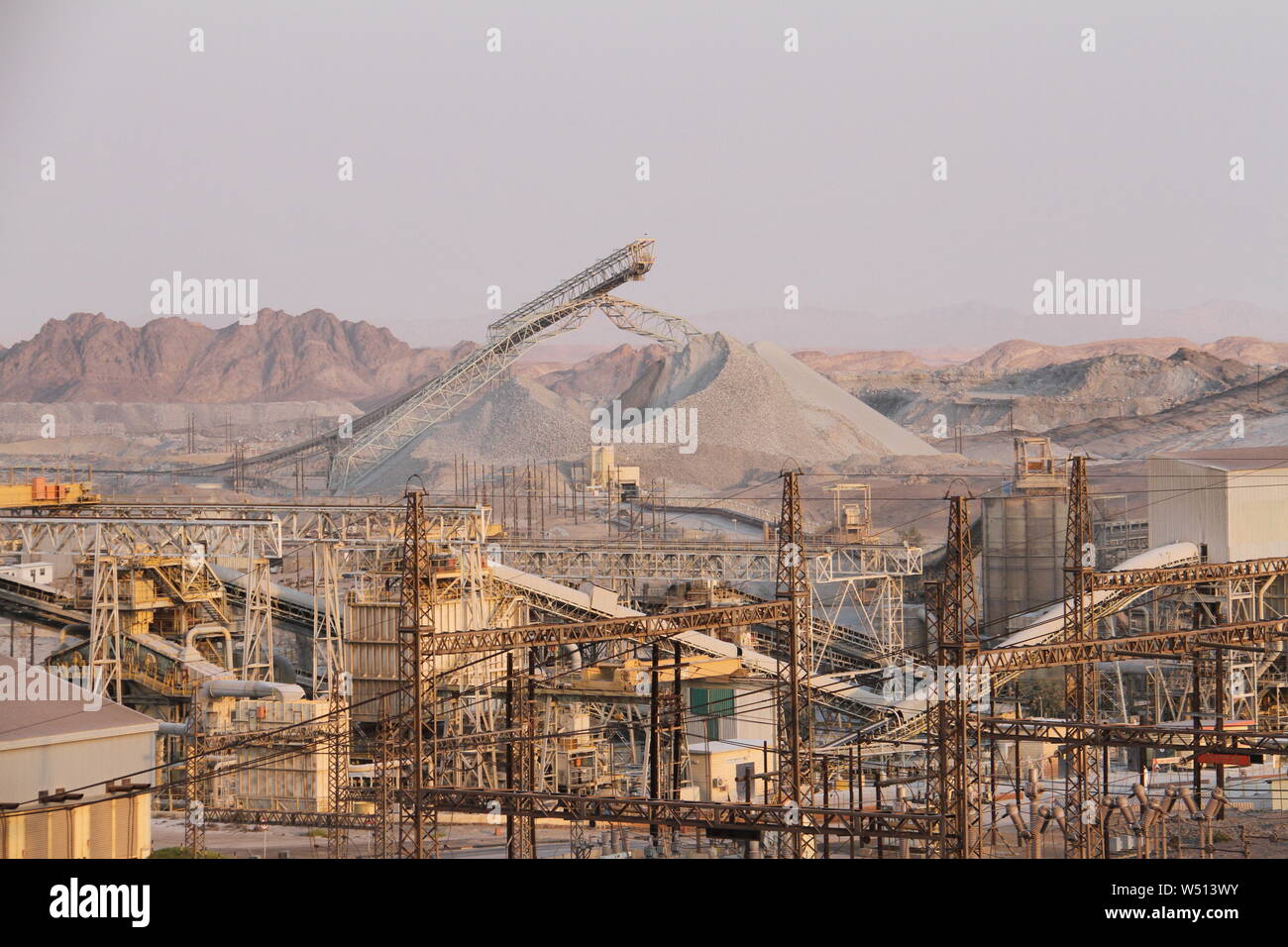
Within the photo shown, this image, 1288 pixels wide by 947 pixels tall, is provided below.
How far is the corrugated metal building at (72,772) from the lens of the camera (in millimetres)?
19766

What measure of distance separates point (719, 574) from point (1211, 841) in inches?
785

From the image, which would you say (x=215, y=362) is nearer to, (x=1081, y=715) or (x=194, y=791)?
(x=194, y=791)

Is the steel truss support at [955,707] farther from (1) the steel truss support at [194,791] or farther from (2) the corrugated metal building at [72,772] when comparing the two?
(1) the steel truss support at [194,791]

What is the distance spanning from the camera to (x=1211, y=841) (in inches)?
993

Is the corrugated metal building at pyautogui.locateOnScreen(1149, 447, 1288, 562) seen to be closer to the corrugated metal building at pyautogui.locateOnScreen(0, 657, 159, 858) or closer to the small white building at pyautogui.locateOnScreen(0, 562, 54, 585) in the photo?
the corrugated metal building at pyautogui.locateOnScreen(0, 657, 159, 858)

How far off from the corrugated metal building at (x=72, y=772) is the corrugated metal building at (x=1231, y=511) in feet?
88.4

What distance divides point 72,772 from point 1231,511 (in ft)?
93.2

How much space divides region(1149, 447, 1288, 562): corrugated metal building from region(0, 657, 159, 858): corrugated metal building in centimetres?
2693

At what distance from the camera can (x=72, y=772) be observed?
70.5ft

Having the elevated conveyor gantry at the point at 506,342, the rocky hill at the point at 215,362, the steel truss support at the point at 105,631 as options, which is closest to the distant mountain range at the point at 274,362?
the rocky hill at the point at 215,362

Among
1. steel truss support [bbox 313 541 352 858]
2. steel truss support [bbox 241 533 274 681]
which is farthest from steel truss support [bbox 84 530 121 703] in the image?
steel truss support [bbox 313 541 352 858]
